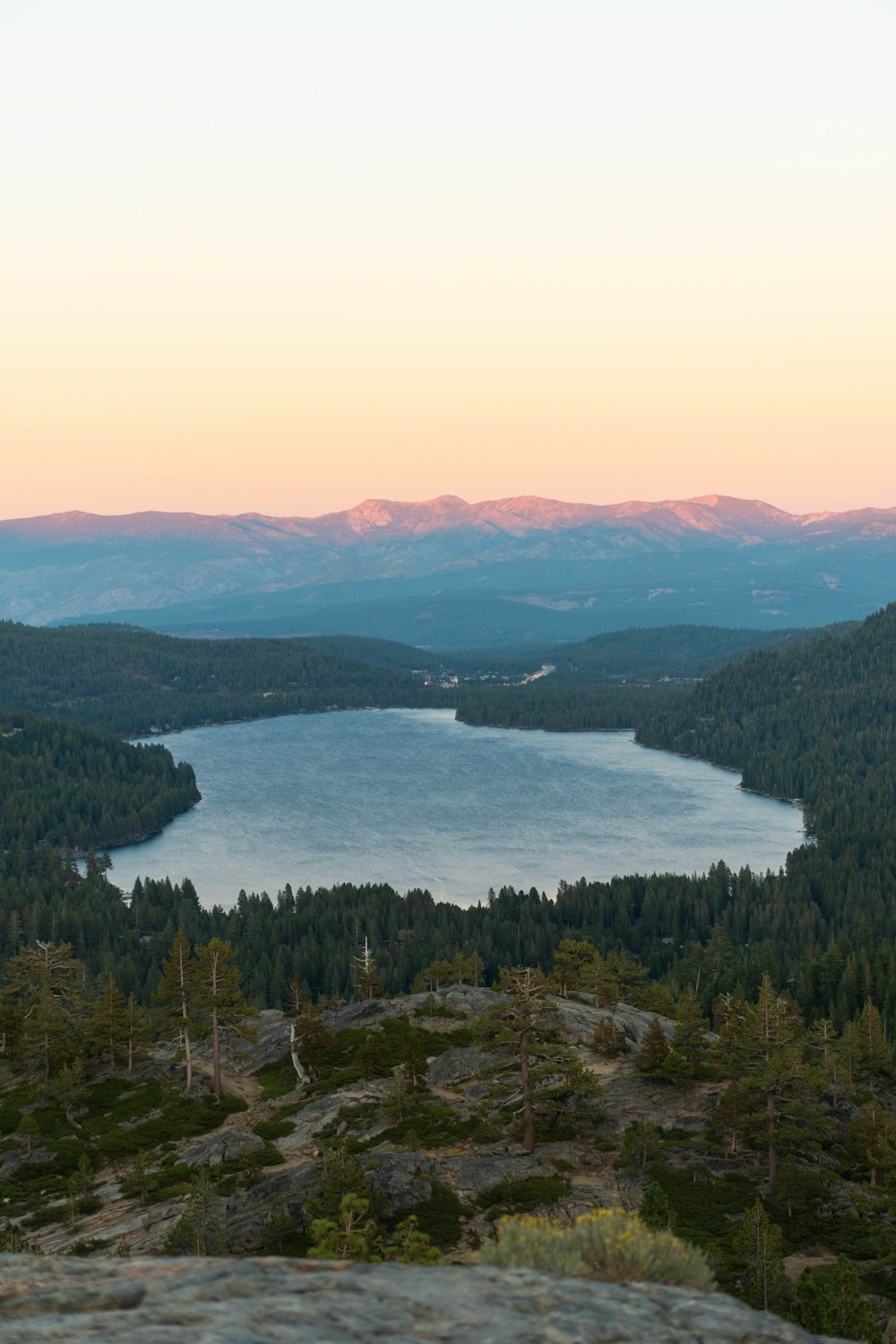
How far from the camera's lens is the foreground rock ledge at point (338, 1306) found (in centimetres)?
1371

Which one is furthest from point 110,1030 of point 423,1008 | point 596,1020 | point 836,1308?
point 836,1308

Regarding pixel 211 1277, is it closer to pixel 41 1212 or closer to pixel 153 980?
pixel 41 1212

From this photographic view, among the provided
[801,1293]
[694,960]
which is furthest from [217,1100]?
[694,960]

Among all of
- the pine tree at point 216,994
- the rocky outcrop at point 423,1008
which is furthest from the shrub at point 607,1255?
the rocky outcrop at point 423,1008

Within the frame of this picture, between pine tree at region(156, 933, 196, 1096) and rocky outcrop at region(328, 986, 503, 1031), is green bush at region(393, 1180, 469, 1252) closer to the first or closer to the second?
pine tree at region(156, 933, 196, 1096)

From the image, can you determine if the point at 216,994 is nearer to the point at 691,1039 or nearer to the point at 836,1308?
the point at 691,1039

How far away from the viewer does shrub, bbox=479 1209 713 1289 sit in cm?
1642

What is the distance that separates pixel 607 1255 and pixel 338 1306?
15.2 ft

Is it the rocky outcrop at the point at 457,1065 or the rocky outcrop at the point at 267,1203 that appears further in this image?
the rocky outcrop at the point at 457,1065

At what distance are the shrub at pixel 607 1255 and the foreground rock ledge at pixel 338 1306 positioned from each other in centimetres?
70

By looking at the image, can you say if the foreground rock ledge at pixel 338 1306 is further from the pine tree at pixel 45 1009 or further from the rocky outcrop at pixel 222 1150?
the pine tree at pixel 45 1009

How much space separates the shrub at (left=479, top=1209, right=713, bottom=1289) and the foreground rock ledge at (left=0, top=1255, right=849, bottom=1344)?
70 centimetres

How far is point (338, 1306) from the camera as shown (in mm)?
14438

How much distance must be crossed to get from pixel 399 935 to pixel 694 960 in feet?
152
